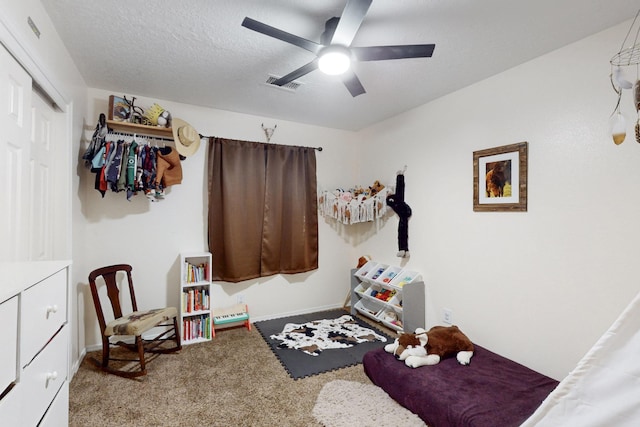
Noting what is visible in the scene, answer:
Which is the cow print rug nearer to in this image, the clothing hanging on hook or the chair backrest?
the chair backrest

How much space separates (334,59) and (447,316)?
8.04 feet

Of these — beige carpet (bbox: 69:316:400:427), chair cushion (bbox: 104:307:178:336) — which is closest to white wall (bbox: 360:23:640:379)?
beige carpet (bbox: 69:316:400:427)

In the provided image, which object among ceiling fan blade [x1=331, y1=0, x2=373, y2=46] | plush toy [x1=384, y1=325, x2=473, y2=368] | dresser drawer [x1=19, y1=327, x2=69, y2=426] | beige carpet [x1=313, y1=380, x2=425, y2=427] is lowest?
beige carpet [x1=313, y1=380, x2=425, y2=427]

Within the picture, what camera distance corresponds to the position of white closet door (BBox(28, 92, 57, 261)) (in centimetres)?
182

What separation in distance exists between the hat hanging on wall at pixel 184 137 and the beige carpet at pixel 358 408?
7.93 feet

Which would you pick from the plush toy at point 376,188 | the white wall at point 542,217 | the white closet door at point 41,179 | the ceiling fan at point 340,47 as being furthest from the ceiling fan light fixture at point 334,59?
the plush toy at point 376,188

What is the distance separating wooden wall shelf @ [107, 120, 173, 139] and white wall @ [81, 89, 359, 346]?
270 millimetres

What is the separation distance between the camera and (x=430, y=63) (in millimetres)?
2305

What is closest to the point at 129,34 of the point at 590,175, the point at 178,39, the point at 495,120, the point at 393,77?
the point at 178,39

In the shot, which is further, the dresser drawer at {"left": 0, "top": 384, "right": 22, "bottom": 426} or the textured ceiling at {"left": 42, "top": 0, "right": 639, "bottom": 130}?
the textured ceiling at {"left": 42, "top": 0, "right": 639, "bottom": 130}

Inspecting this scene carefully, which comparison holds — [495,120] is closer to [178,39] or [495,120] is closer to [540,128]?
[540,128]

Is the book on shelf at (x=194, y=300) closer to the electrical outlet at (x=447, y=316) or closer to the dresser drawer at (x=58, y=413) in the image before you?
the dresser drawer at (x=58, y=413)

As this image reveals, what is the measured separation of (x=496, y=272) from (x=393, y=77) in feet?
5.98

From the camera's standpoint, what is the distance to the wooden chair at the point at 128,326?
91.5 inches
